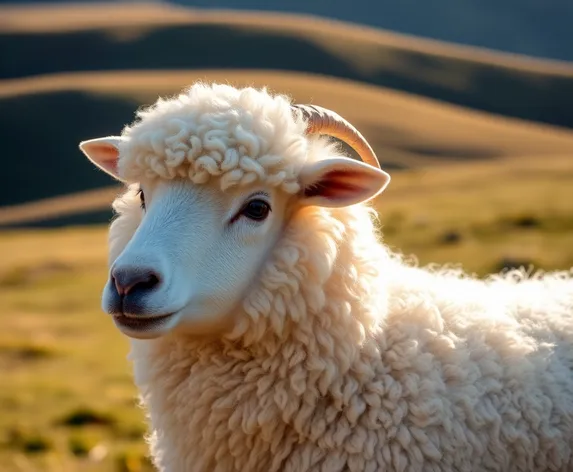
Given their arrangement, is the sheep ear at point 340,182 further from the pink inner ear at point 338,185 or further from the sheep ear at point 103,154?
the sheep ear at point 103,154

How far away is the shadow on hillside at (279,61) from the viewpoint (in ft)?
360

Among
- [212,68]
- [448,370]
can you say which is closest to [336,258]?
[448,370]

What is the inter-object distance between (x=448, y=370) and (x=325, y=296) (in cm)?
73

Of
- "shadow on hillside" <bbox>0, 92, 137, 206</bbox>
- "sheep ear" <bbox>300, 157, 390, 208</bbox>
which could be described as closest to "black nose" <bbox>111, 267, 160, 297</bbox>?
"sheep ear" <bbox>300, 157, 390, 208</bbox>

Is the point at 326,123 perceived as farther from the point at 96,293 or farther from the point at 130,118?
the point at 130,118

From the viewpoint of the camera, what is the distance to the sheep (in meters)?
4.36

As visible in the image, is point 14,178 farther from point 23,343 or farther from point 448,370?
point 448,370

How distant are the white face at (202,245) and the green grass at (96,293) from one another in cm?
386

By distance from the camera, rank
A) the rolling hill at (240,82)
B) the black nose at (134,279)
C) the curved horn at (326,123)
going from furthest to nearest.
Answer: the rolling hill at (240,82)
the curved horn at (326,123)
the black nose at (134,279)

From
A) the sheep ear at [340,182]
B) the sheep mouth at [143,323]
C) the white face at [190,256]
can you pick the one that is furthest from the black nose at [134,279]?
the sheep ear at [340,182]

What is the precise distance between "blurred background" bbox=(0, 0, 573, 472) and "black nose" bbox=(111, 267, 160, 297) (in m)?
2.01

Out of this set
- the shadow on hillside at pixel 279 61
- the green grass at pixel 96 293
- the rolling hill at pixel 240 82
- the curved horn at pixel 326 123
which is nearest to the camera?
the curved horn at pixel 326 123

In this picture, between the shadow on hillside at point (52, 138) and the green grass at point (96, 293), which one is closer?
the green grass at point (96, 293)

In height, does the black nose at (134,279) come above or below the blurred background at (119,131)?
above
